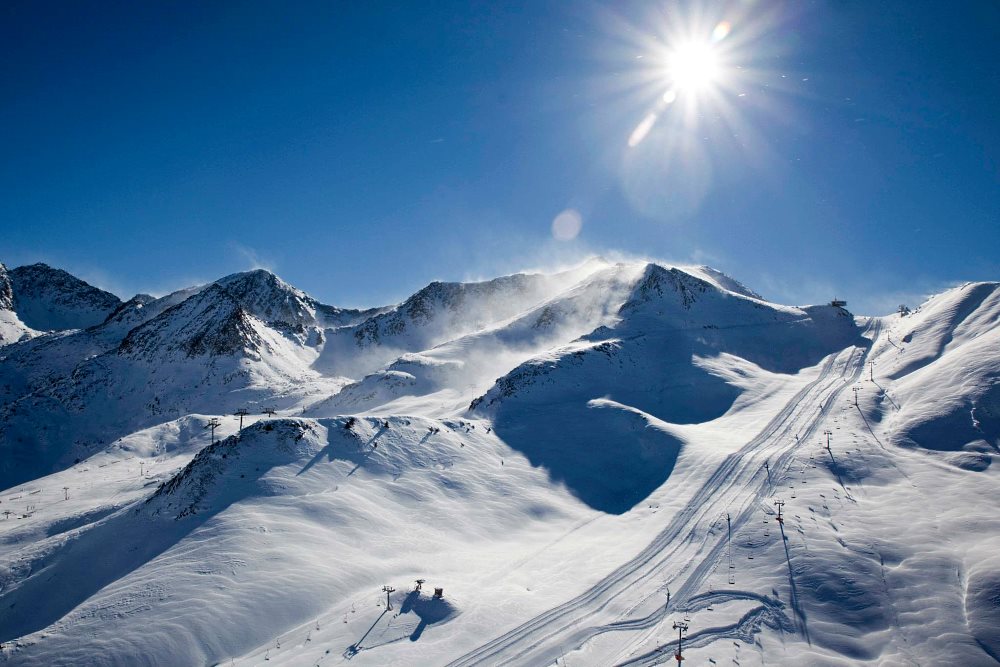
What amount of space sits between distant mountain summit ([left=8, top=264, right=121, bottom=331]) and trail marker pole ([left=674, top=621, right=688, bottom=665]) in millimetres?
201067

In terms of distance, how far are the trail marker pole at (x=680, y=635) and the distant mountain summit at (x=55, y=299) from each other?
20107cm

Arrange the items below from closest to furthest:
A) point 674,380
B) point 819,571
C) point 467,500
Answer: point 819,571
point 467,500
point 674,380

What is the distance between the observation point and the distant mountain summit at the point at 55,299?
519ft

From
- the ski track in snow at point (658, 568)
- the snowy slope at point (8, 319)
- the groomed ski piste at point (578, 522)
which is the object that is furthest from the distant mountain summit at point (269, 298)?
the ski track in snow at point (658, 568)

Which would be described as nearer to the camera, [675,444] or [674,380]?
[675,444]

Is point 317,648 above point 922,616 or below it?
below

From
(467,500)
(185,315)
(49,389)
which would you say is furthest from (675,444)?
(185,315)

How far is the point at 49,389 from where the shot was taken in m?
90.6

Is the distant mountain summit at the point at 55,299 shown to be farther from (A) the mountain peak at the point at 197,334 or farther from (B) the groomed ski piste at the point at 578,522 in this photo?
(B) the groomed ski piste at the point at 578,522

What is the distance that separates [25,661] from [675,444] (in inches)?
1615

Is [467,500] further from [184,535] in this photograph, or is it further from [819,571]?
[819,571]

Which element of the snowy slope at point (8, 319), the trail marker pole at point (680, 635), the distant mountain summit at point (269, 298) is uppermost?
the distant mountain summit at point (269, 298)

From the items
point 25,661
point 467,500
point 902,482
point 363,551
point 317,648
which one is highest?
point 902,482

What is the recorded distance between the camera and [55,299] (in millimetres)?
167875
